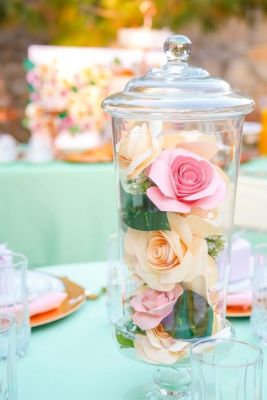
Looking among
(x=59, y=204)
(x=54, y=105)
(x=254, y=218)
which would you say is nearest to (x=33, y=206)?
(x=59, y=204)

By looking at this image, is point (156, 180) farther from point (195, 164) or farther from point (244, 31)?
point (244, 31)

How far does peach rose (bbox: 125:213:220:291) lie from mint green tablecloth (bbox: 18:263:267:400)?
0.16 meters

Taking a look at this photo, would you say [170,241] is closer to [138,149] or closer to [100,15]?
[138,149]

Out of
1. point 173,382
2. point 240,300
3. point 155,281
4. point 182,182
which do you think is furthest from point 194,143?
point 240,300

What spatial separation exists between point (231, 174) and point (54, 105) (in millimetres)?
1832

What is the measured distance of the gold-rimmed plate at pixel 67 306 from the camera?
0.99 metres

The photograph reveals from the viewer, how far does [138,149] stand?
28.9 inches

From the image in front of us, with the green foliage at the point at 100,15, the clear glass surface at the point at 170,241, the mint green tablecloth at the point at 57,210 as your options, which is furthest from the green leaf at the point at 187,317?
the green foliage at the point at 100,15

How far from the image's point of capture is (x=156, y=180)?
714mm

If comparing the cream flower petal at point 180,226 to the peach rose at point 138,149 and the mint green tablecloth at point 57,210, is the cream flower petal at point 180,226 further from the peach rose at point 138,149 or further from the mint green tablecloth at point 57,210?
the mint green tablecloth at point 57,210

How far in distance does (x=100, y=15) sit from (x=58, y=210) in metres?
3.39

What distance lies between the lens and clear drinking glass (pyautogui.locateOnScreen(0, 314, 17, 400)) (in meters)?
0.70

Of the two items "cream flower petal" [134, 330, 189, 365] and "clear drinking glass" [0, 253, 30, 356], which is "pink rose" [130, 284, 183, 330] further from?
"clear drinking glass" [0, 253, 30, 356]

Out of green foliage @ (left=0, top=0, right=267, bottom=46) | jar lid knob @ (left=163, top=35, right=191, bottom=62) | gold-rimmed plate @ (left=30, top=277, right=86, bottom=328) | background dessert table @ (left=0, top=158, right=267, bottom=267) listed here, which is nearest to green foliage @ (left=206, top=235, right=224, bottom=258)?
jar lid knob @ (left=163, top=35, right=191, bottom=62)
